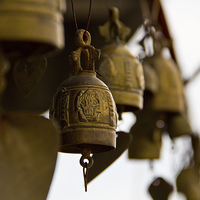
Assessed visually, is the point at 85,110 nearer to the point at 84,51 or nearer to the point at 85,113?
the point at 85,113

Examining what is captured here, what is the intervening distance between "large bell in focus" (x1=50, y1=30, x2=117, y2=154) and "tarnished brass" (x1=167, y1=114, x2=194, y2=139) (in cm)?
183

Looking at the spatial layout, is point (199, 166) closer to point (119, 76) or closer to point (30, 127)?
point (119, 76)

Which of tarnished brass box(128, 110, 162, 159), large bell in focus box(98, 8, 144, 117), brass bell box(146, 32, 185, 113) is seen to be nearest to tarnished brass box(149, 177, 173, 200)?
tarnished brass box(128, 110, 162, 159)

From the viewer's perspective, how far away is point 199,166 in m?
4.89

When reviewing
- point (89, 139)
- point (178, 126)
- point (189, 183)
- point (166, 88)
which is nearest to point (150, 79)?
point (166, 88)

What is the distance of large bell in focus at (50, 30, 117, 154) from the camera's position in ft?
8.79

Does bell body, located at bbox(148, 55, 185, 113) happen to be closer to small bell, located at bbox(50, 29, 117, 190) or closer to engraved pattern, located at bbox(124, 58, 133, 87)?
engraved pattern, located at bbox(124, 58, 133, 87)

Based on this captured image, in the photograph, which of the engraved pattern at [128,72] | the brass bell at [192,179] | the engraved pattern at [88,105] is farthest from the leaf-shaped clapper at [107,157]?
the brass bell at [192,179]

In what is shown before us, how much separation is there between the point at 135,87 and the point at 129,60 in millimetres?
111

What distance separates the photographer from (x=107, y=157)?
9.59 ft

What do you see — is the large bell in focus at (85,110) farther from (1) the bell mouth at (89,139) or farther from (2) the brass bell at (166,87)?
(2) the brass bell at (166,87)

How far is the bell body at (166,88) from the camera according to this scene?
165 inches

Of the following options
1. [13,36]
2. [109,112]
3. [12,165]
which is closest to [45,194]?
[12,165]

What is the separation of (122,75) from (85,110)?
600mm
